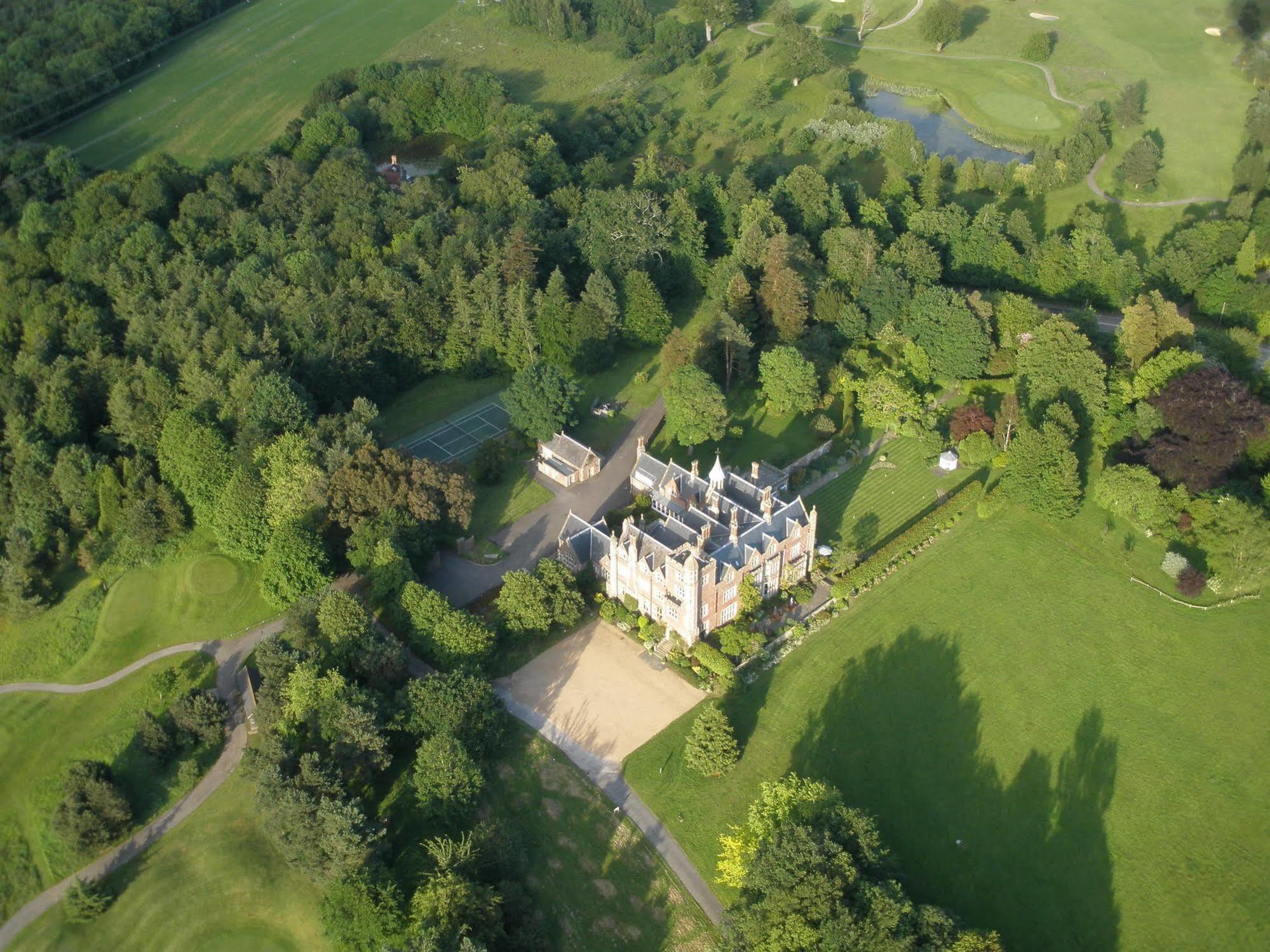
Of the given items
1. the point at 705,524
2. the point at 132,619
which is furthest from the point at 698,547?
the point at 132,619

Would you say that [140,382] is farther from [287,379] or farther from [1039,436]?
[1039,436]

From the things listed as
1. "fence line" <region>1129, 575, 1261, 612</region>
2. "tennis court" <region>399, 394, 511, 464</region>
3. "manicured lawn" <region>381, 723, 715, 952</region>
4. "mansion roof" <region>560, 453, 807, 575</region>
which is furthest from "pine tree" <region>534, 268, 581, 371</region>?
"fence line" <region>1129, 575, 1261, 612</region>

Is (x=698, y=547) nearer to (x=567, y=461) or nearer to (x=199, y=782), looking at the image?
(x=567, y=461)

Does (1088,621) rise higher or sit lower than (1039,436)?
lower

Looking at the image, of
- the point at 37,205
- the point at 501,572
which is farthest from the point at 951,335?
the point at 37,205

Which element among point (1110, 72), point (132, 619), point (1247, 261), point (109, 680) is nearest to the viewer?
point (109, 680)

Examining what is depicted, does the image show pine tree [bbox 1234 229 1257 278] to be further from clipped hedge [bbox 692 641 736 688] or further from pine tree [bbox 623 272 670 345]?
clipped hedge [bbox 692 641 736 688]
